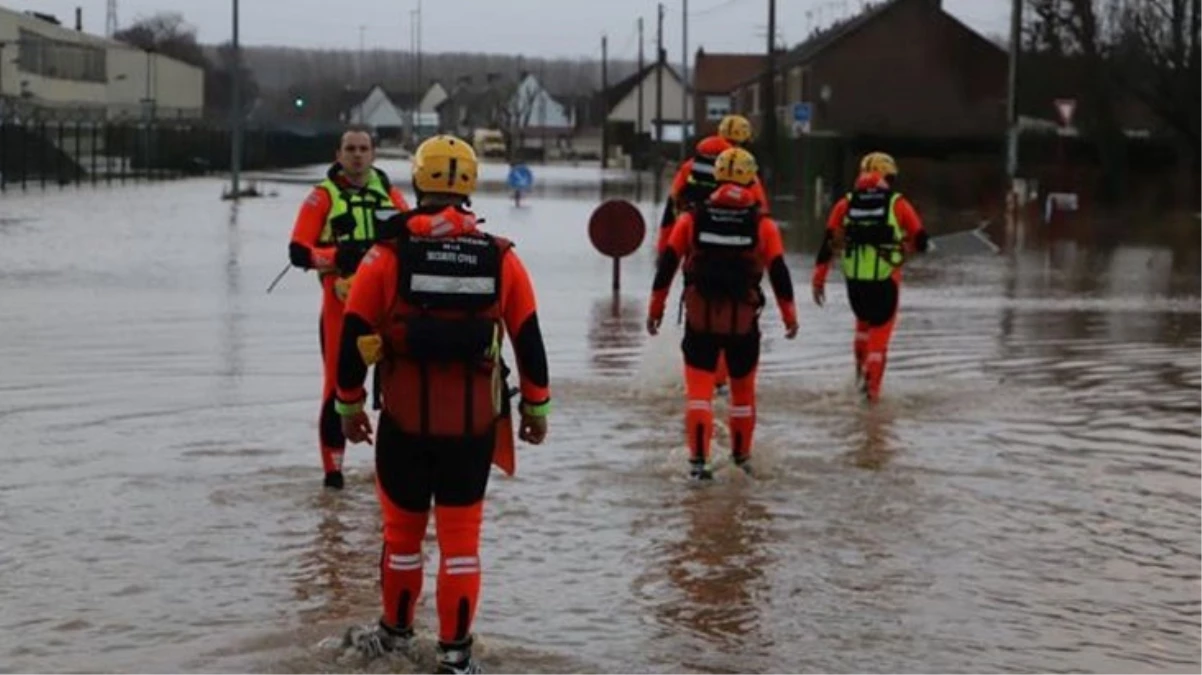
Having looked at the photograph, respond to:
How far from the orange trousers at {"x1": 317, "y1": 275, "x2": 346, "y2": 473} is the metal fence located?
4567cm

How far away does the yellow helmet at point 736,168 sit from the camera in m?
10.6

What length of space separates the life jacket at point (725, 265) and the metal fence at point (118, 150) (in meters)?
45.7

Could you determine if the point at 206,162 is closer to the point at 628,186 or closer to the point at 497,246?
the point at 628,186

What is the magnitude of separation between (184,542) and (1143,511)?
15.9 ft

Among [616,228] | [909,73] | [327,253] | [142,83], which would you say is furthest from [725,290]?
[142,83]

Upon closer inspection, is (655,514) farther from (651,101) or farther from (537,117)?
(537,117)

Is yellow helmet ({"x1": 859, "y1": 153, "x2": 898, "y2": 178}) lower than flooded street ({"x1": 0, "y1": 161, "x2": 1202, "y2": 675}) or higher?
higher

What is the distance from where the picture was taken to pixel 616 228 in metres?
23.0

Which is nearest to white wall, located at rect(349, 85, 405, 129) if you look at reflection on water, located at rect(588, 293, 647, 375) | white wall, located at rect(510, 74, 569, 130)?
white wall, located at rect(510, 74, 569, 130)

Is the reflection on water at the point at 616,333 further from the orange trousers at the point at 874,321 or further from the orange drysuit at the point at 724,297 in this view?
the orange drysuit at the point at 724,297

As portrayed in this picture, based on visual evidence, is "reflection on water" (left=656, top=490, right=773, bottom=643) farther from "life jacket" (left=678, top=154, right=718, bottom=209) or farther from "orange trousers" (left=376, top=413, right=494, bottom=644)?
"life jacket" (left=678, top=154, right=718, bottom=209)

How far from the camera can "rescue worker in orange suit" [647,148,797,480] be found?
1064 centimetres

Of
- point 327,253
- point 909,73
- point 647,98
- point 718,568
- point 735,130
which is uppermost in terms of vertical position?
point 647,98

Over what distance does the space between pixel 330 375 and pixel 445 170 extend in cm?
307
